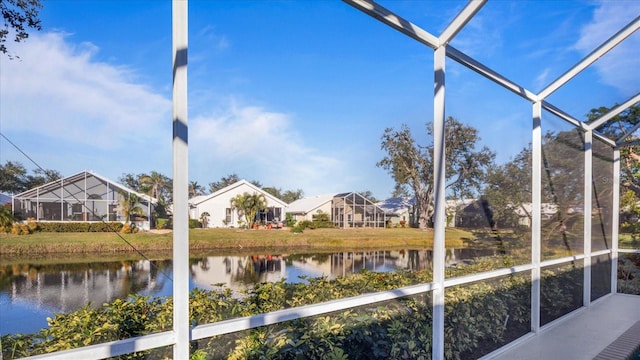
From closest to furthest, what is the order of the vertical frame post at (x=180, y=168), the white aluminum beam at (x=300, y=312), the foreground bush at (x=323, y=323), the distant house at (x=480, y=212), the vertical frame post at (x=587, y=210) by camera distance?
the foreground bush at (x=323, y=323) → the vertical frame post at (x=180, y=168) → the white aluminum beam at (x=300, y=312) → the distant house at (x=480, y=212) → the vertical frame post at (x=587, y=210)

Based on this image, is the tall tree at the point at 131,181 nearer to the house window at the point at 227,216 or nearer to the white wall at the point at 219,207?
the white wall at the point at 219,207

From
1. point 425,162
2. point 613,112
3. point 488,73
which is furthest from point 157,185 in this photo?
point 613,112

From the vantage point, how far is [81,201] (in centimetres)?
159

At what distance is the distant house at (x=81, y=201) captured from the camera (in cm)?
149

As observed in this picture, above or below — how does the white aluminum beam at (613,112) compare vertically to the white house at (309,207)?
above

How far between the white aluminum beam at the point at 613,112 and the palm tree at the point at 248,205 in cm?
543

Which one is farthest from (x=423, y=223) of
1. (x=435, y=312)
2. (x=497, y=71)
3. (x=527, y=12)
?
(x=527, y=12)

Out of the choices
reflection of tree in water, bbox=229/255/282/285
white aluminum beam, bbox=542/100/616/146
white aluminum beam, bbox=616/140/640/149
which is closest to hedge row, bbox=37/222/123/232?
reflection of tree in water, bbox=229/255/282/285

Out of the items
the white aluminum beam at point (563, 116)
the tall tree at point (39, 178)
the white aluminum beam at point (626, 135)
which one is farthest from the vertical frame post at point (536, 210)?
the tall tree at point (39, 178)

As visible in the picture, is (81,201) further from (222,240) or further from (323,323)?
(323,323)

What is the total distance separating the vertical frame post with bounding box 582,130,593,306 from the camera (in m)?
5.71

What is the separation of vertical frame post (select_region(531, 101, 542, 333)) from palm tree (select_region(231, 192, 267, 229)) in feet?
11.8

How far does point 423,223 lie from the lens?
3156mm

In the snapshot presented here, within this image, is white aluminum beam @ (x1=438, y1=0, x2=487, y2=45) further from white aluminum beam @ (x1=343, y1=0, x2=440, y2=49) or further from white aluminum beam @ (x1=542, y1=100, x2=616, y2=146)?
white aluminum beam @ (x1=542, y1=100, x2=616, y2=146)
